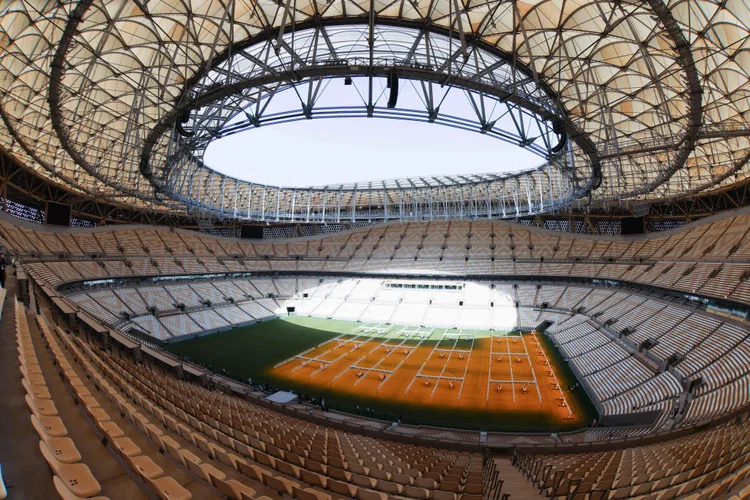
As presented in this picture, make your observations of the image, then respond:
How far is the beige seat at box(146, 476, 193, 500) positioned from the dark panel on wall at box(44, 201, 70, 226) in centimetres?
5195

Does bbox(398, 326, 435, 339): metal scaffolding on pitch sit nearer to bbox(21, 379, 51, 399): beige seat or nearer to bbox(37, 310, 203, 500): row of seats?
bbox(37, 310, 203, 500): row of seats

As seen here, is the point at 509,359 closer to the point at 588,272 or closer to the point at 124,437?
the point at 588,272

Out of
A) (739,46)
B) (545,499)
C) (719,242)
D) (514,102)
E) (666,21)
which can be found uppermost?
(739,46)

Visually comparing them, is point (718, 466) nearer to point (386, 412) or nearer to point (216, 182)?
point (386, 412)

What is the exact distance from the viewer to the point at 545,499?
8617 mm

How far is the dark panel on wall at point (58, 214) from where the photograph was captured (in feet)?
141

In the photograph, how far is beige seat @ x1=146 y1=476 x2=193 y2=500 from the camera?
4051 mm

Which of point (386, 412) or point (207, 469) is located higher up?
point (207, 469)

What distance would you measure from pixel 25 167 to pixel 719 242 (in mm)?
63319

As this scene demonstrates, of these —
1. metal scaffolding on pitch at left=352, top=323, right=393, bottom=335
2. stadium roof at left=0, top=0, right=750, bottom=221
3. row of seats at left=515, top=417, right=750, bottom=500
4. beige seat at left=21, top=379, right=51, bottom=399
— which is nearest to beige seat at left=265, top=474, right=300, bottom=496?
beige seat at left=21, top=379, right=51, bottom=399

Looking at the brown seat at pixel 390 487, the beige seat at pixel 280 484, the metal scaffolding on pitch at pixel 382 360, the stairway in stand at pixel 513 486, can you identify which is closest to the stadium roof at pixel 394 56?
the beige seat at pixel 280 484

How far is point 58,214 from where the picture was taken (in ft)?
143

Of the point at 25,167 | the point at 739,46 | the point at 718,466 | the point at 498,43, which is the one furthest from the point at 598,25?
the point at 25,167

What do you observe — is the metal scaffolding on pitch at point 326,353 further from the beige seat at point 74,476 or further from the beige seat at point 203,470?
the beige seat at point 74,476
